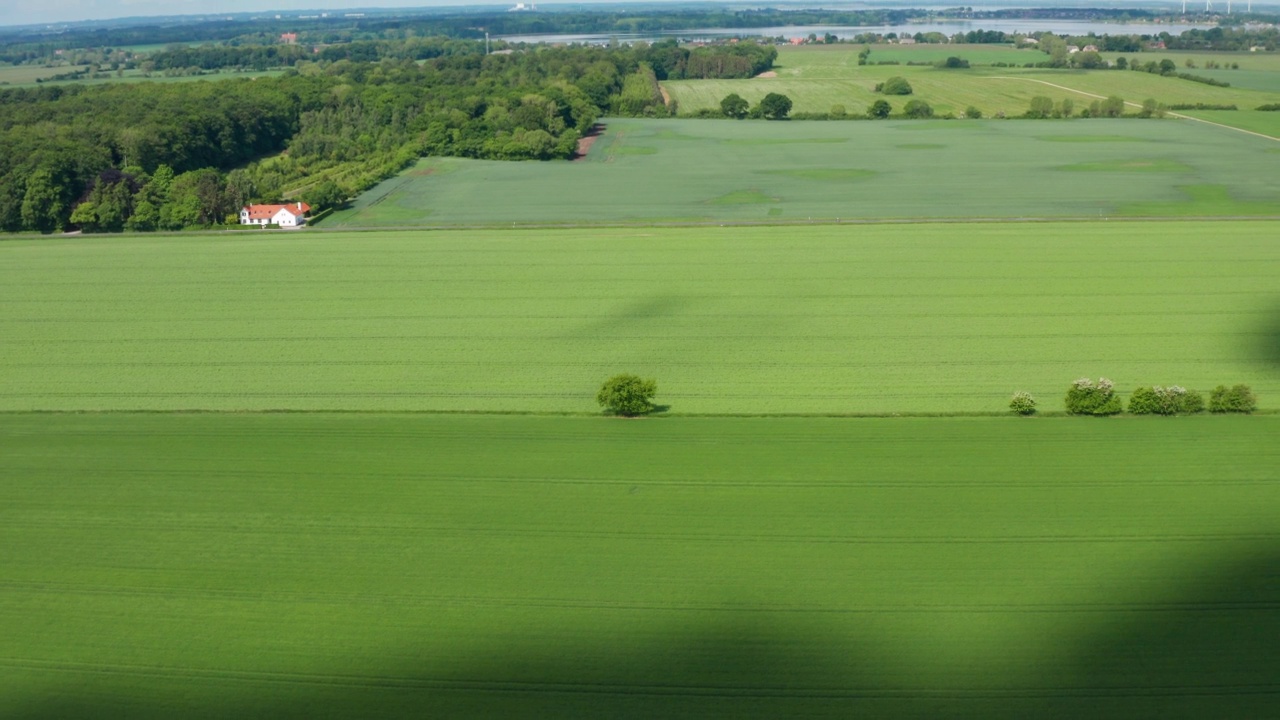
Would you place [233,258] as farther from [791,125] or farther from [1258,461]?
[791,125]

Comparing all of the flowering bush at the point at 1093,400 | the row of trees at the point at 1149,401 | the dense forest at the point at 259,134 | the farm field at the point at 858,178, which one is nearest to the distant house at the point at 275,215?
the dense forest at the point at 259,134

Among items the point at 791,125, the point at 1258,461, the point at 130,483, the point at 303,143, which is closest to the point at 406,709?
the point at 130,483

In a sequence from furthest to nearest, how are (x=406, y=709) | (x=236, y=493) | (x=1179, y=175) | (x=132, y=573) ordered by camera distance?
(x=1179, y=175) < (x=236, y=493) < (x=132, y=573) < (x=406, y=709)

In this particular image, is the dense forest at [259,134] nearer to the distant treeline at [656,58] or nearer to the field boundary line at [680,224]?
the field boundary line at [680,224]

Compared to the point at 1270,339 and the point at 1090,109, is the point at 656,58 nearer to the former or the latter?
the point at 1090,109

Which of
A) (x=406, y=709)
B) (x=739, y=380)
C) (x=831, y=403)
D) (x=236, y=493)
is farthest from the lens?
(x=739, y=380)

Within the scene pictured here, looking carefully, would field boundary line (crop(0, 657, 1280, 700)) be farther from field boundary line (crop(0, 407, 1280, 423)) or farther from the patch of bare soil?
the patch of bare soil

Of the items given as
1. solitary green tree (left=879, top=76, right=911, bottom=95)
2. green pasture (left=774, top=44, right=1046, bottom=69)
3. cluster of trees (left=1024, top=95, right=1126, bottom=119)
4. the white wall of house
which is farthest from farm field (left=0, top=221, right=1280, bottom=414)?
green pasture (left=774, top=44, right=1046, bottom=69)

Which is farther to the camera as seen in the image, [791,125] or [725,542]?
[791,125]
